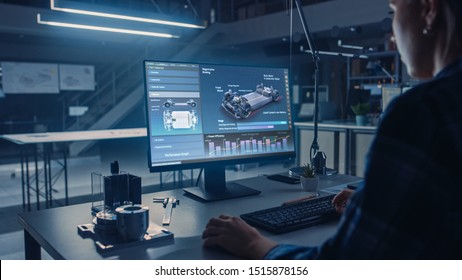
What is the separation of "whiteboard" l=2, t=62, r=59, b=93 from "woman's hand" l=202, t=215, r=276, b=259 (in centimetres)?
884

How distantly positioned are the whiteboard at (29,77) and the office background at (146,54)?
0.09m

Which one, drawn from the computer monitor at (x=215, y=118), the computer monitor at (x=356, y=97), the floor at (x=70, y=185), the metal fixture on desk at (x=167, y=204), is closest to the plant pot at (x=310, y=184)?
the computer monitor at (x=215, y=118)

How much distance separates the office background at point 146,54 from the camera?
22.5 feet

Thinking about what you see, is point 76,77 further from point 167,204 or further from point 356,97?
point 167,204

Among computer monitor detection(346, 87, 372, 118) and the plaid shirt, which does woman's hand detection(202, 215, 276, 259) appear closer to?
the plaid shirt

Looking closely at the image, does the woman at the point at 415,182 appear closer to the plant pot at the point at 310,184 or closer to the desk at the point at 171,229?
the desk at the point at 171,229

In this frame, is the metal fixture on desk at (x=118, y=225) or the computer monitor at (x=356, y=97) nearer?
the metal fixture on desk at (x=118, y=225)

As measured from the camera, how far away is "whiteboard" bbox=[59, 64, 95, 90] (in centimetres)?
910

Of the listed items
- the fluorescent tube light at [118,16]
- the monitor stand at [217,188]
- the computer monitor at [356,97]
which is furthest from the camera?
the computer monitor at [356,97]

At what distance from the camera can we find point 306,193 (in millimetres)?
1415

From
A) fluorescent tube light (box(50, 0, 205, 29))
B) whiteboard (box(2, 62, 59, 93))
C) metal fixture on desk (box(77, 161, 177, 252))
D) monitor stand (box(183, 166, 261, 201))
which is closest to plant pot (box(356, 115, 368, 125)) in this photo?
fluorescent tube light (box(50, 0, 205, 29))

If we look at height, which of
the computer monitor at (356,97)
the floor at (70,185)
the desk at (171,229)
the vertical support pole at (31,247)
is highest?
the computer monitor at (356,97)
